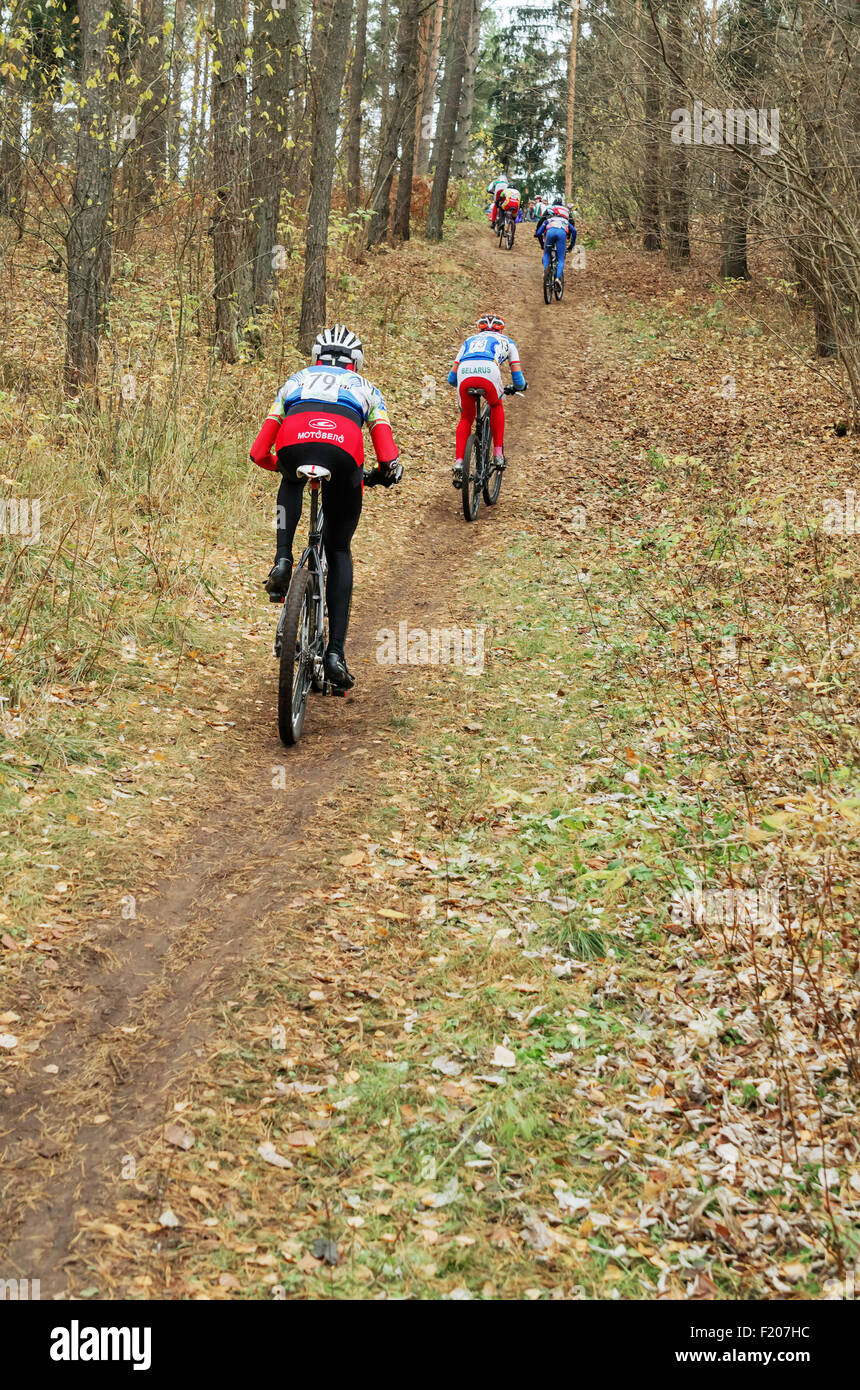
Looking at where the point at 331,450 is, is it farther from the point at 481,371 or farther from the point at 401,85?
the point at 401,85

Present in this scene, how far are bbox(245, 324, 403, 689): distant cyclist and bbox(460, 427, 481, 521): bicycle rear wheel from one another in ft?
17.3

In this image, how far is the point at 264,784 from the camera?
660 centimetres

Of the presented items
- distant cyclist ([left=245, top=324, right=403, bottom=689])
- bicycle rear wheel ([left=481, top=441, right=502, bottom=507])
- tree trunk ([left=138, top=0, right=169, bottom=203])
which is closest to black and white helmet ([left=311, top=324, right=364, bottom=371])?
distant cyclist ([left=245, top=324, right=403, bottom=689])

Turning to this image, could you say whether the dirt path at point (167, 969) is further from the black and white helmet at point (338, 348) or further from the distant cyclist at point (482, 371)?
the distant cyclist at point (482, 371)

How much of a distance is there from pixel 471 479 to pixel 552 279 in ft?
48.1

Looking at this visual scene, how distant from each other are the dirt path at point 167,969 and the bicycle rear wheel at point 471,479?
12.0 feet

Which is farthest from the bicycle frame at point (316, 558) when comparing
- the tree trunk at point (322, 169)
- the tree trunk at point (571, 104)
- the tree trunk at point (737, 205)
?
the tree trunk at point (571, 104)

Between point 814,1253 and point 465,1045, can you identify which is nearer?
point 814,1253

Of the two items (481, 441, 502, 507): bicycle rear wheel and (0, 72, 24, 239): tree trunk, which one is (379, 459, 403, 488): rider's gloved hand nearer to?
(0, 72, 24, 239): tree trunk

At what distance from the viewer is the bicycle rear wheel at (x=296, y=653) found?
654 centimetres

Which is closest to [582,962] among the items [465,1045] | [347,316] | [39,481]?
[465,1045]
